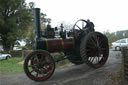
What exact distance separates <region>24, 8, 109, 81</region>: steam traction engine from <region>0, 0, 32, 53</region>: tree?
20671mm

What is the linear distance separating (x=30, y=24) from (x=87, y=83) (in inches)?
1010

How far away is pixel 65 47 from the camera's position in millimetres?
5879

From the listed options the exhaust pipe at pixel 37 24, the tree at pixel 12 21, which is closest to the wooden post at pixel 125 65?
the exhaust pipe at pixel 37 24

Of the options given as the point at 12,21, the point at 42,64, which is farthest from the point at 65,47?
the point at 12,21

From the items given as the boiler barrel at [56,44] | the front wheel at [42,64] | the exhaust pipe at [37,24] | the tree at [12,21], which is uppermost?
the tree at [12,21]

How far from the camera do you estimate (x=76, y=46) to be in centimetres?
618

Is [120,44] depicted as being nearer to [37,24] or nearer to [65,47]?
[65,47]

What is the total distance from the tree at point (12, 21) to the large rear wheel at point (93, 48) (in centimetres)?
2112

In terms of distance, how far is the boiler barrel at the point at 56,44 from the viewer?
5.50 meters

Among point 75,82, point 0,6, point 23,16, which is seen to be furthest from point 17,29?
point 75,82

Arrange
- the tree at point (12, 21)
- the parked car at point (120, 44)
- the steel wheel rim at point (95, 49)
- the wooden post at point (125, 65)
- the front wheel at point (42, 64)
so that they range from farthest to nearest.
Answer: the tree at point (12, 21) < the parked car at point (120, 44) < the steel wheel rim at point (95, 49) < the front wheel at point (42, 64) < the wooden post at point (125, 65)

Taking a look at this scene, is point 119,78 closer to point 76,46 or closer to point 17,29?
point 76,46

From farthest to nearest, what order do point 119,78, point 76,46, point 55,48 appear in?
point 76,46, point 55,48, point 119,78

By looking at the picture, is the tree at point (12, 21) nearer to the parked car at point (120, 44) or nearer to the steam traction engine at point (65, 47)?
the parked car at point (120, 44)
